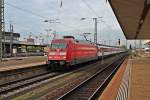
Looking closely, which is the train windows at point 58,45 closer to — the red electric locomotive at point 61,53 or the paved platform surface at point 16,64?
the red electric locomotive at point 61,53

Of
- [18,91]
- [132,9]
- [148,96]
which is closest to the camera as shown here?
[148,96]

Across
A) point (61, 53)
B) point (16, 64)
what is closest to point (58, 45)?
point (61, 53)

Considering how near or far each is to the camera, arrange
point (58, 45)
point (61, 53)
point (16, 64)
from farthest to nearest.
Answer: point (16, 64), point (58, 45), point (61, 53)

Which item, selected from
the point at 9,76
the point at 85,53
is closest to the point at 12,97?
the point at 9,76

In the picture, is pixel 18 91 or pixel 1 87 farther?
pixel 1 87

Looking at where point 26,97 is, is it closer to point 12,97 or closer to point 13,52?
point 12,97

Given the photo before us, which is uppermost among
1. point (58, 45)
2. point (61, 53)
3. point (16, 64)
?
point (58, 45)

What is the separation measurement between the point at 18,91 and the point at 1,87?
1.80 metres

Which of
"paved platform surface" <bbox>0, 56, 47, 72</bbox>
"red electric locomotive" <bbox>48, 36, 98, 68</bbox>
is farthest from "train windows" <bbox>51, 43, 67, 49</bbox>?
"paved platform surface" <bbox>0, 56, 47, 72</bbox>

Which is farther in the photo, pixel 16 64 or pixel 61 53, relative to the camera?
pixel 16 64

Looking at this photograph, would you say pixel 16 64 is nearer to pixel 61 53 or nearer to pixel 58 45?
pixel 58 45

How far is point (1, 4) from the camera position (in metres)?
37.5

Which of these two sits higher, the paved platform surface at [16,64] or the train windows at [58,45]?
the train windows at [58,45]

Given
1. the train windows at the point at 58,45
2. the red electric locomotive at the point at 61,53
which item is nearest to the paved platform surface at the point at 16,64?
the red electric locomotive at the point at 61,53
